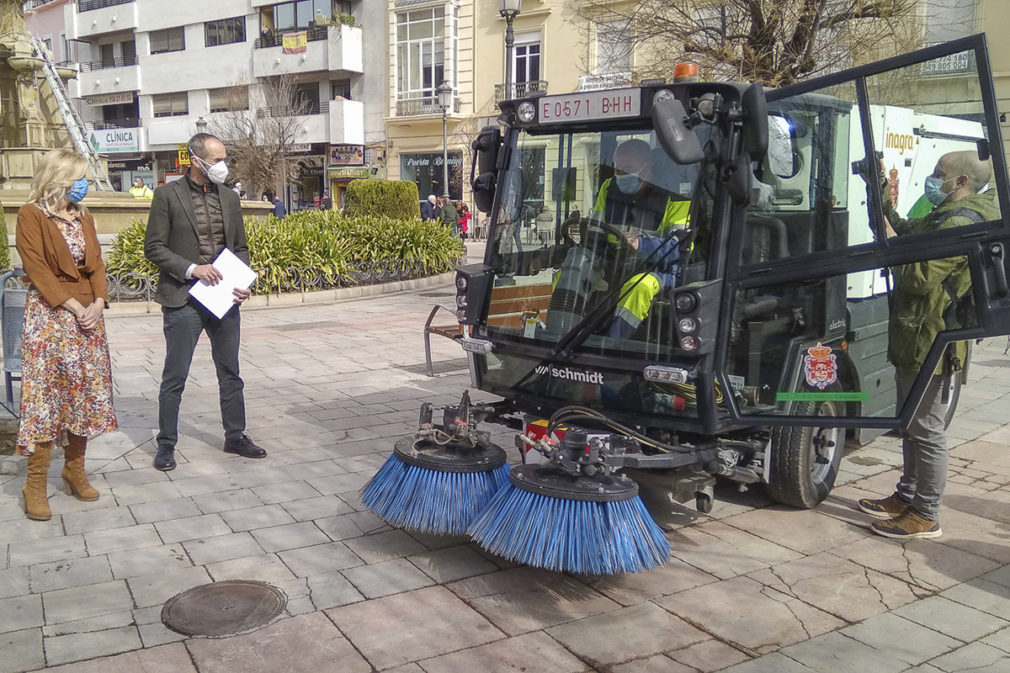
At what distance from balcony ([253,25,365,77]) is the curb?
82.2ft

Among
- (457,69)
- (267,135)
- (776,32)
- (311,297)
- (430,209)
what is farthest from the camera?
(267,135)

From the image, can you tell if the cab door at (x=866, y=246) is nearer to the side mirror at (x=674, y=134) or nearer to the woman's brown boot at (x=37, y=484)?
the side mirror at (x=674, y=134)

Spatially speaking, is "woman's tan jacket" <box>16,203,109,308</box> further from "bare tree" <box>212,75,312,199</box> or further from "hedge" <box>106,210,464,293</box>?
"bare tree" <box>212,75,312,199</box>

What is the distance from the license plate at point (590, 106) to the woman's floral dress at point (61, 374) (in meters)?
2.68

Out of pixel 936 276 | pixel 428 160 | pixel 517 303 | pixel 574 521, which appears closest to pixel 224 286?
pixel 517 303

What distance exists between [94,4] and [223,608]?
54.2 m

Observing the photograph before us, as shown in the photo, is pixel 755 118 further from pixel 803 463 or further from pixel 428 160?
pixel 428 160

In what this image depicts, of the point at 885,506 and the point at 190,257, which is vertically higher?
the point at 190,257

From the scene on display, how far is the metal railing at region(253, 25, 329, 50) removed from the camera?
3931 centimetres

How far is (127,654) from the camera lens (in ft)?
11.3

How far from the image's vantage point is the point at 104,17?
48.5 meters

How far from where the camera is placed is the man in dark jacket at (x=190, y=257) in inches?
219

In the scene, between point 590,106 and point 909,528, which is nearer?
point 590,106

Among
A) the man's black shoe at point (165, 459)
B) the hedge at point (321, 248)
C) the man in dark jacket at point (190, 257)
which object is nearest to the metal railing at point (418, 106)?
the hedge at point (321, 248)
